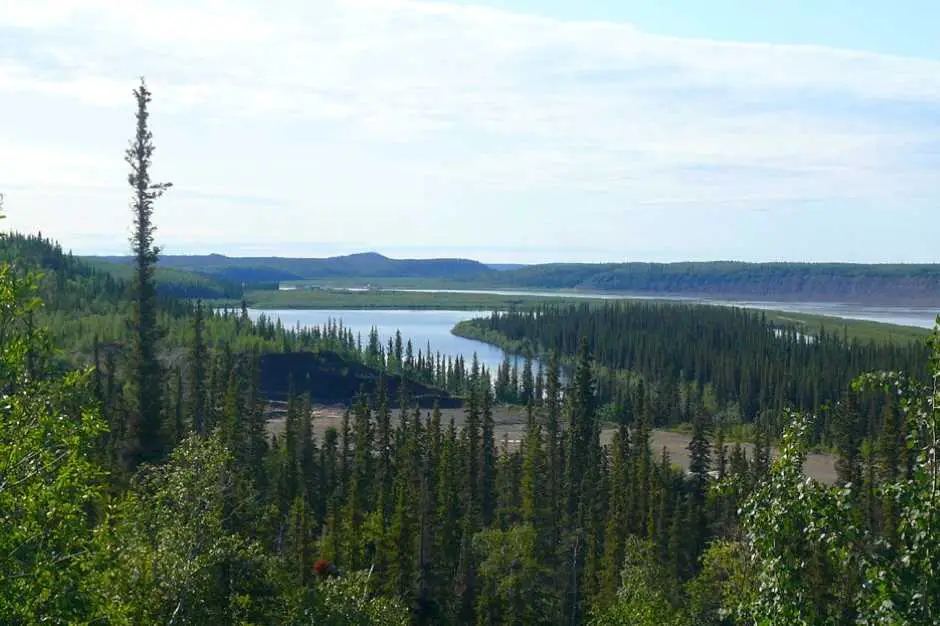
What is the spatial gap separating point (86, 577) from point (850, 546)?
524 inches

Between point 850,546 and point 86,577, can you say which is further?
point 86,577

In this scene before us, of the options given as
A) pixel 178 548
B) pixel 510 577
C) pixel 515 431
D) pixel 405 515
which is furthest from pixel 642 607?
pixel 515 431

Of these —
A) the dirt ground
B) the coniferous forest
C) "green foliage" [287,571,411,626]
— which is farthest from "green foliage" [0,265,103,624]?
the dirt ground

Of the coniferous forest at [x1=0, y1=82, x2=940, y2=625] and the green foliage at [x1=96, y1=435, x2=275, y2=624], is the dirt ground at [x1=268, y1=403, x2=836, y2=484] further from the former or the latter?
the green foliage at [x1=96, y1=435, x2=275, y2=624]

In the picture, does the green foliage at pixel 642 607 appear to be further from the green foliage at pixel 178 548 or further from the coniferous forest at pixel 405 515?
the green foliage at pixel 178 548

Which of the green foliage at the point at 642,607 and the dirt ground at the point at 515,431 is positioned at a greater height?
the green foliage at the point at 642,607

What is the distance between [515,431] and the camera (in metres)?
158

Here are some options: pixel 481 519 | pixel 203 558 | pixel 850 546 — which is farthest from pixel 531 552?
pixel 850 546

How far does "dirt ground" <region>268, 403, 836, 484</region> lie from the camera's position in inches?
5162

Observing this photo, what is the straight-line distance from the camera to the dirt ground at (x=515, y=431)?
430 feet

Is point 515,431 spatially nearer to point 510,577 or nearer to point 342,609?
point 510,577

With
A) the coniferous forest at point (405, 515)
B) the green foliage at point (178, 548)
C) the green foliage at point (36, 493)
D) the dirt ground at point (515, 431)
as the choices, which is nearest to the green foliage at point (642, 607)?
the coniferous forest at point (405, 515)

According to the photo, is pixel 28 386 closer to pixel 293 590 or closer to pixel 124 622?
pixel 124 622

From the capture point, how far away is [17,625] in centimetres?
1566
